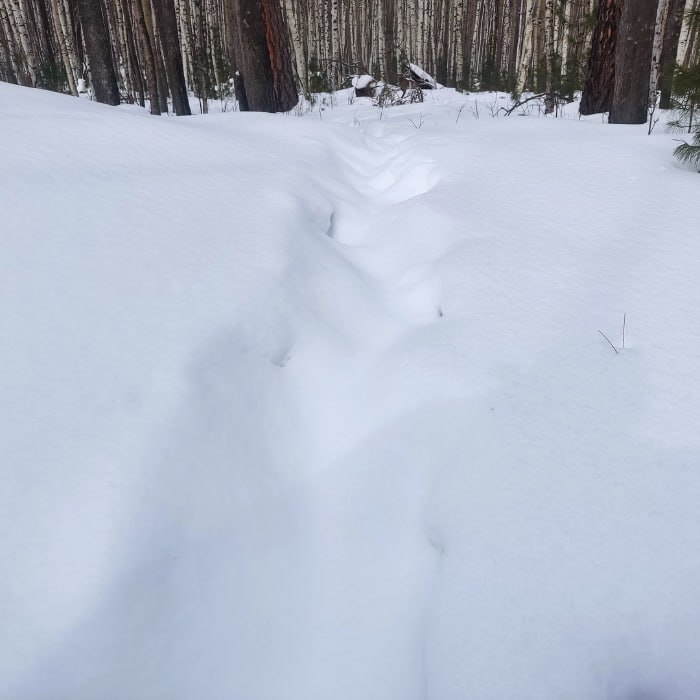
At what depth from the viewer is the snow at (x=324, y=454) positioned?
2.15 feet

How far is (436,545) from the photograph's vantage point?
837 millimetres

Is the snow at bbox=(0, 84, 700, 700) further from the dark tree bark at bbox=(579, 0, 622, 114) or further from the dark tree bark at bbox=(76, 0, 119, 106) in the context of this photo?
the dark tree bark at bbox=(76, 0, 119, 106)

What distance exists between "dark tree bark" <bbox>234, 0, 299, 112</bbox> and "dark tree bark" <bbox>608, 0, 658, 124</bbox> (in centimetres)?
320

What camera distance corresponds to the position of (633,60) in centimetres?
365

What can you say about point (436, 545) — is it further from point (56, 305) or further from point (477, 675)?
point (56, 305)

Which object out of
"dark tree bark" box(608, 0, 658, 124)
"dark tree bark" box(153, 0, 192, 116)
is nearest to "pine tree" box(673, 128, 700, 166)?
"dark tree bark" box(608, 0, 658, 124)

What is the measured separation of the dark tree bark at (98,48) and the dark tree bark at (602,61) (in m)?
5.06

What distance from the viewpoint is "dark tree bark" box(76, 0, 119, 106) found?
5.12 meters

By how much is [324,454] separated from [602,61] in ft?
18.0

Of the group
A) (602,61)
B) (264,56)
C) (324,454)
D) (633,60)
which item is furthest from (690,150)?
(264,56)

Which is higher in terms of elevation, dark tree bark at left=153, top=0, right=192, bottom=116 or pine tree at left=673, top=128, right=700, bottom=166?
dark tree bark at left=153, top=0, right=192, bottom=116

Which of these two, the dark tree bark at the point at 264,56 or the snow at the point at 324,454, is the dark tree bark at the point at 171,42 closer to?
the dark tree bark at the point at 264,56

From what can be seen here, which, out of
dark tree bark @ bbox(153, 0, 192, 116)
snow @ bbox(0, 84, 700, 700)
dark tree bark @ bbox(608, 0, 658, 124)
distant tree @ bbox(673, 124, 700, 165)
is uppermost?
dark tree bark @ bbox(153, 0, 192, 116)

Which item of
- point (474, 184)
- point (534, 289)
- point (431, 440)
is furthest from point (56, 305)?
point (474, 184)
